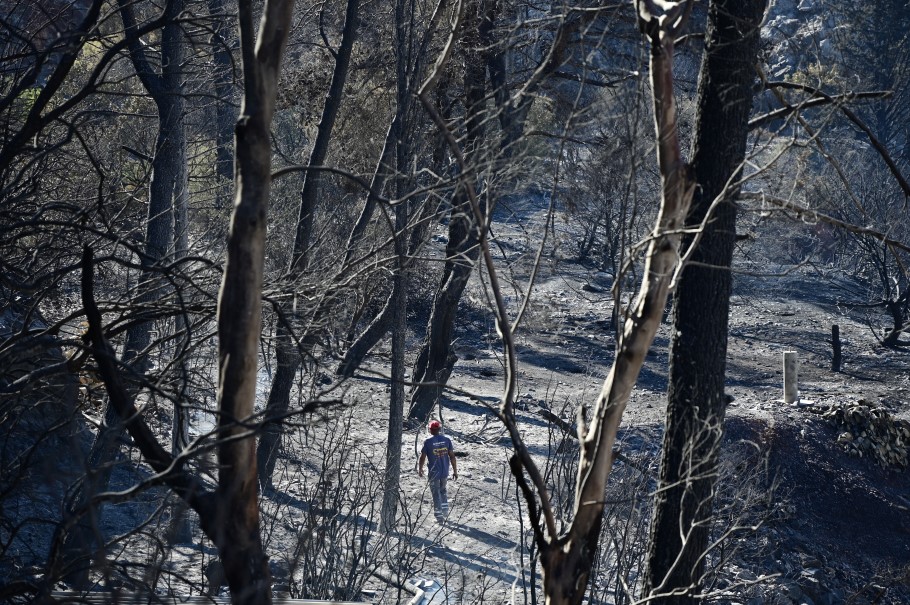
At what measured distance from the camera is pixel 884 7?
40719 millimetres

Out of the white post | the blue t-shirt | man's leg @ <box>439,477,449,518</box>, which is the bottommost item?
man's leg @ <box>439,477,449,518</box>

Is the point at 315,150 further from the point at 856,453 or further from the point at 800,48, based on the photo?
the point at 856,453

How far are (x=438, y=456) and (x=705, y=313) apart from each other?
561 centimetres

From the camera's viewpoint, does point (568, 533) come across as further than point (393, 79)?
No

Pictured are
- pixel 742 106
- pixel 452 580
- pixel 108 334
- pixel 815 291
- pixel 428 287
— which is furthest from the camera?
pixel 815 291

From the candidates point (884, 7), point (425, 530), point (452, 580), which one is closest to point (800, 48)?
point (452, 580)

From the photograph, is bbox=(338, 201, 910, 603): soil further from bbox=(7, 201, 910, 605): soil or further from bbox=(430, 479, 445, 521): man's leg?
bbox=(430, 479, 445, 521): man's leg

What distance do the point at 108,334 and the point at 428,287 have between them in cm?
2084

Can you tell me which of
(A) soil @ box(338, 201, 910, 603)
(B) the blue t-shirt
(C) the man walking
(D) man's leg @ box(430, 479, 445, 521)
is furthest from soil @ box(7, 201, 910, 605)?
(B) the blue t-shirt

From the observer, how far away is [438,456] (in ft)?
39.6

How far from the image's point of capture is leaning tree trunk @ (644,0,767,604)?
6914 millimetres

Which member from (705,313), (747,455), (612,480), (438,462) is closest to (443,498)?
(438,462)

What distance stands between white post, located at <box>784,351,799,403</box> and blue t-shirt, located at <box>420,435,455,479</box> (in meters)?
7.67

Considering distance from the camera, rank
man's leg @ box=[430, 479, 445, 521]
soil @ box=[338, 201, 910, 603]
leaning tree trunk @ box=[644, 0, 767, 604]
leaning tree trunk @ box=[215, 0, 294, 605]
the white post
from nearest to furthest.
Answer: leaning tree trunk @ box=[215, 0, 294, 605]
leaning tree trunk @ box=[644, 0, 767, 604]
soil @ box=[338, 201, 910, 603]
man's leg @ box=[430, 479, 445, 521]
the white post
